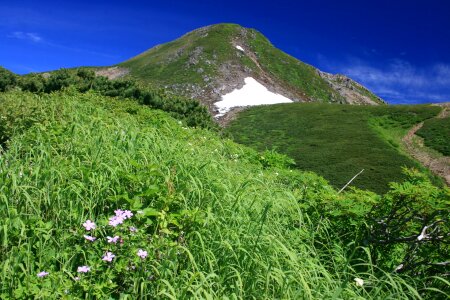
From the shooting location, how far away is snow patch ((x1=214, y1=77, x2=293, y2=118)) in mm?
58406

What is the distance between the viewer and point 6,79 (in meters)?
22.1

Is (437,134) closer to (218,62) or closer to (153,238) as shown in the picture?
(153,238)

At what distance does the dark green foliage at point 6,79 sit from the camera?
2167 centimetres

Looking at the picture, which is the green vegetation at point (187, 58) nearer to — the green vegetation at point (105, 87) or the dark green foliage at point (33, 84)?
the green vegetation at point (105, 87)

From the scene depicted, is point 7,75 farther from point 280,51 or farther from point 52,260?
point 280,51

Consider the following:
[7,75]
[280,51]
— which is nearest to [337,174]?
[7,75]

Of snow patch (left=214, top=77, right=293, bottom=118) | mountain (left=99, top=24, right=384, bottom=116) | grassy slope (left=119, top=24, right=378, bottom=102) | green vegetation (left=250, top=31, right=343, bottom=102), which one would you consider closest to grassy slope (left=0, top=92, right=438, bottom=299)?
snow patch (left=214, top=77, right=293, bottom=118)

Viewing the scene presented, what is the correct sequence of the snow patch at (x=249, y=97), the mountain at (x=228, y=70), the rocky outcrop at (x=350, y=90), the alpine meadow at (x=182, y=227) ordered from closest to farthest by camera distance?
the alpine meadow at (x=182, y=227), the snow patch at (x=249, y=97), the mountain at (x=228, y=70), the rocky outcrop at (x=350, y=90)

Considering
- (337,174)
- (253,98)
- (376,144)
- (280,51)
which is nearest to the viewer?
(337,174)

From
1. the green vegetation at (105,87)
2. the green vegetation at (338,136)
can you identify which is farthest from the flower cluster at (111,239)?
the green vegetation at (338,136)

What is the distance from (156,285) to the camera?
3.99 metres

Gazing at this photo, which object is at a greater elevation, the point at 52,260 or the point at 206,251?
the point at 206,251

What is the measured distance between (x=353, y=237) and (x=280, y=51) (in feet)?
290

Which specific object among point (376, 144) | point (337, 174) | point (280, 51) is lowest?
point (337, 174)
